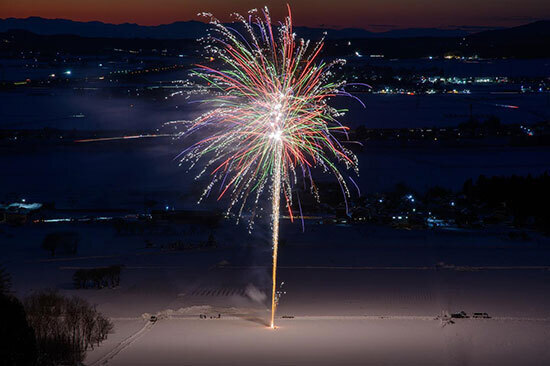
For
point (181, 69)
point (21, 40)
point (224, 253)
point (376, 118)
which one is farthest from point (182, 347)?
point (21, 40)

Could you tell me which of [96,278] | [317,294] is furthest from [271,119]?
[96,278]

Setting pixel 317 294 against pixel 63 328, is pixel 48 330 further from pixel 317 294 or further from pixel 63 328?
pixel 317 294

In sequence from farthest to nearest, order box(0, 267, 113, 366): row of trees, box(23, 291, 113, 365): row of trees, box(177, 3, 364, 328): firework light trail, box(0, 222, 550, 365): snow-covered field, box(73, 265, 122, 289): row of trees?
box(73, 265, 122, 289): row of trees, box(177, 3, 364, 328): firework light trail, box(0, 222, 550, 365): snow-covered field, box(23, 291, 113, 365): row of trees, box(0, 267, 113, 366): row of trees

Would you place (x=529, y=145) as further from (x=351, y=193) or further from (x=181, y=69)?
(x=181, y=69)

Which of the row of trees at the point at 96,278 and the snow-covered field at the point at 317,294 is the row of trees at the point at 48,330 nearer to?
the snow-covered field at the point at 317,294

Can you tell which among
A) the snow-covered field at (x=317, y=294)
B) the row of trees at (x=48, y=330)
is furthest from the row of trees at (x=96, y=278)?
the row of trees at (x=48, y=330)

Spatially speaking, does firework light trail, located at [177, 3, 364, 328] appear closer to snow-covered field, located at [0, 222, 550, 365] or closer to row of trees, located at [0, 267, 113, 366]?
snow-covered field, located at [0, 222, 550, 365]

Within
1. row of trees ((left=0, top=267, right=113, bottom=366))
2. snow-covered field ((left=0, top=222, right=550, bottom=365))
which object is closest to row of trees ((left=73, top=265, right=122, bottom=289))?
snow-covered field ((left=0, top=222, right=550, bottom=365))
